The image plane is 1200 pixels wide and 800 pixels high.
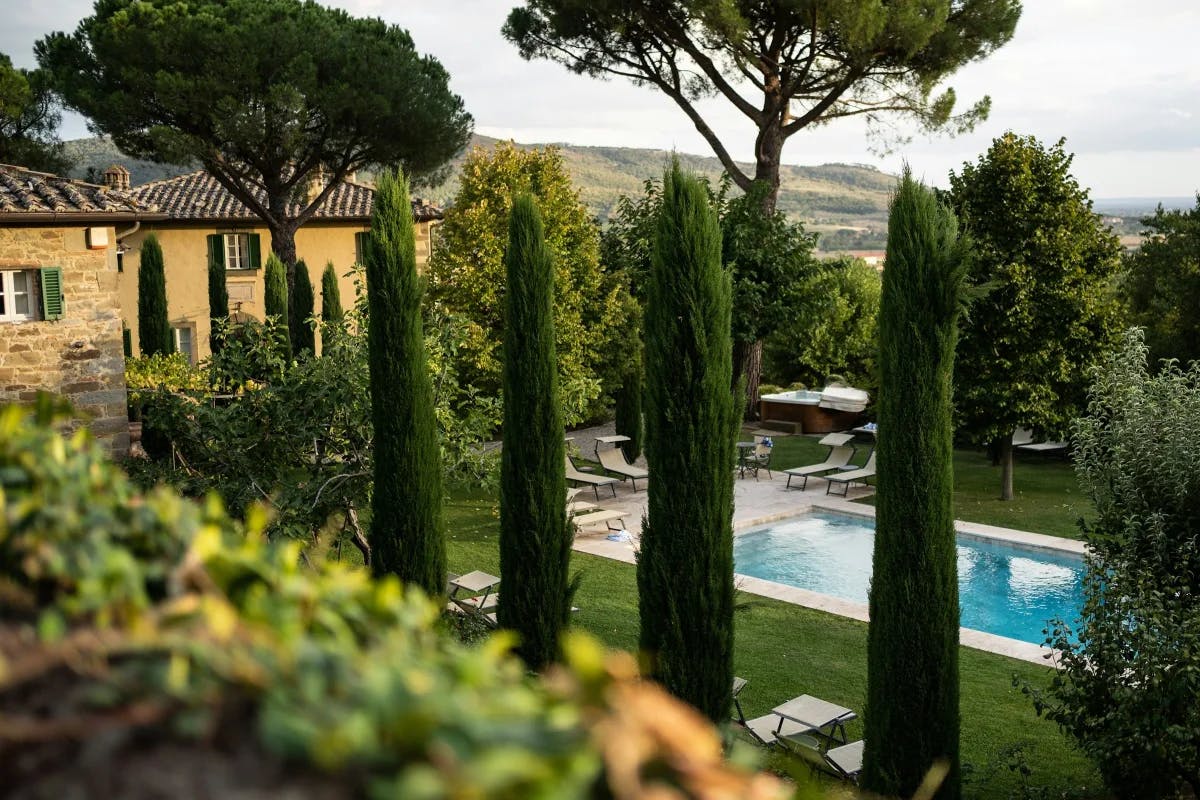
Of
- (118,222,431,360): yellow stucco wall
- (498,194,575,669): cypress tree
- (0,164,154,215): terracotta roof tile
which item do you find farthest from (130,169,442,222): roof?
(498,194,575,669): cypress tree

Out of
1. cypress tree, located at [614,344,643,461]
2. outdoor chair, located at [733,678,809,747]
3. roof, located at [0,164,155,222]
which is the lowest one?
outdoor chair, located at [733,678,809,747]

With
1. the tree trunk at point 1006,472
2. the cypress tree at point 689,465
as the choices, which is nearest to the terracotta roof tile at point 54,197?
the cypress tree at point 689,465

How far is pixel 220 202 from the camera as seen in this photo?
3133 cm

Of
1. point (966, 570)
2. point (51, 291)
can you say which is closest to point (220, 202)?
point (51, 291)

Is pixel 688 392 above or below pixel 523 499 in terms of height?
above

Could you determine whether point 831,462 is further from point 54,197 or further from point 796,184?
point 796,184

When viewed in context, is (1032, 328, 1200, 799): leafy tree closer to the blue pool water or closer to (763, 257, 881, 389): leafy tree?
the blue pool water

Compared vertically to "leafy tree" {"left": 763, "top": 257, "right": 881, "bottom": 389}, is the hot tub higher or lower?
lower

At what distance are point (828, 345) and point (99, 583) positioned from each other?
99.0 feet

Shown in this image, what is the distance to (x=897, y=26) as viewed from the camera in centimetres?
2284

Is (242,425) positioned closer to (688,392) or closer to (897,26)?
(688,392)

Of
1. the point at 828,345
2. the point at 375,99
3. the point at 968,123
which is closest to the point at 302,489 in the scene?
the point at 375,99

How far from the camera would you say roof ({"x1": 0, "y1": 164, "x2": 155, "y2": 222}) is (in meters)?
12.8

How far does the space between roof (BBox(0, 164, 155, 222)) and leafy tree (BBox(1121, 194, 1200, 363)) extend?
669 inches
